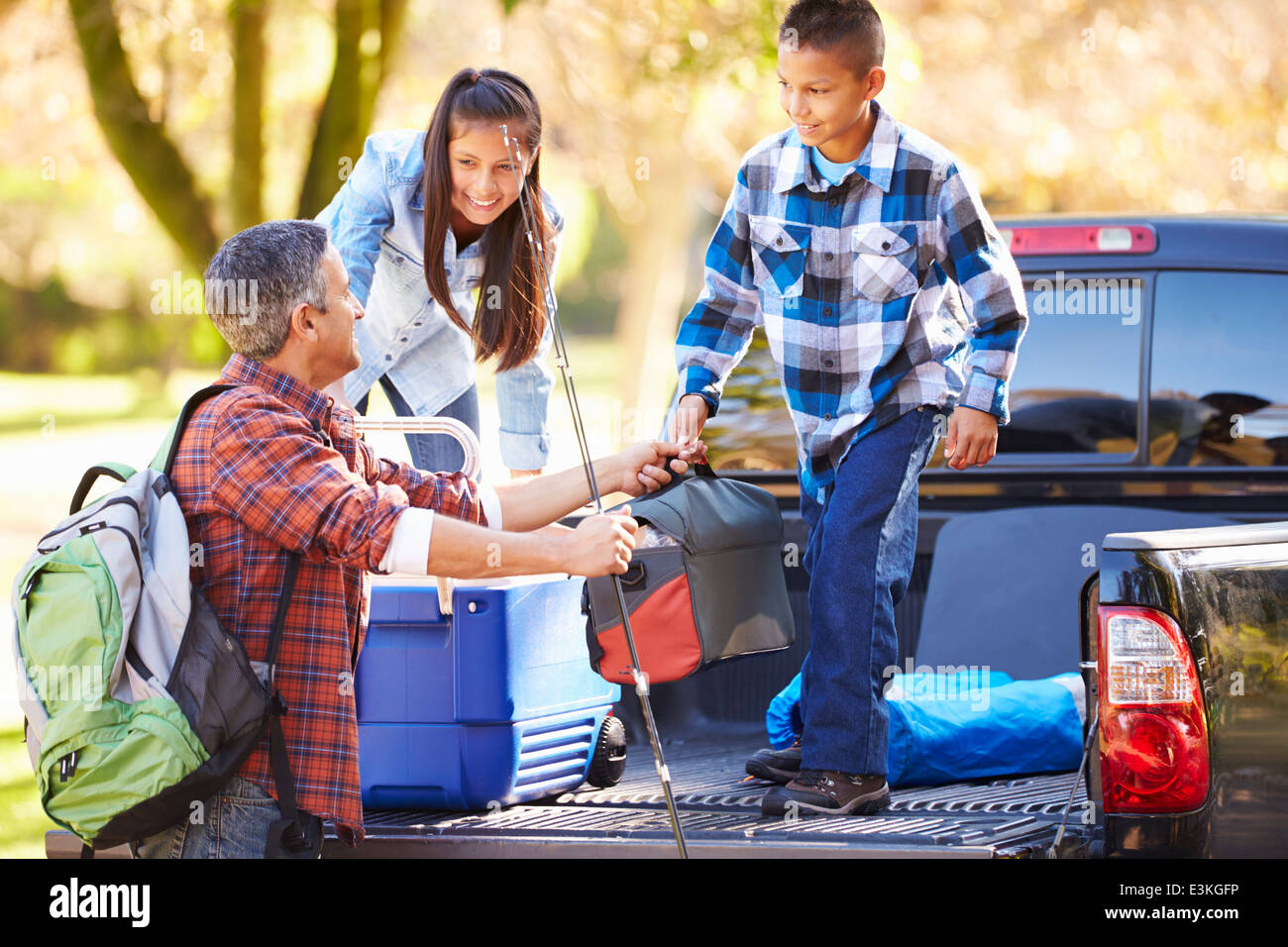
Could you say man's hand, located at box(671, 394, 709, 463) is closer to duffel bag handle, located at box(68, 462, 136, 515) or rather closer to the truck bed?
the truck bed

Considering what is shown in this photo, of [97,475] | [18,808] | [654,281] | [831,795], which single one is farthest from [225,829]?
[654,281]

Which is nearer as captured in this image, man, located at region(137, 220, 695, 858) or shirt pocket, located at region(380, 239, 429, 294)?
man, located at region(137, 220, 695, 858)

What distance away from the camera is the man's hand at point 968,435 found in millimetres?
3535

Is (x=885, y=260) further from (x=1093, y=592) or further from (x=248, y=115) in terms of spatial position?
(x=248, y=115)

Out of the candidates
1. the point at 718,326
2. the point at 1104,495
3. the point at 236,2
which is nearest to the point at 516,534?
the point at 718,326

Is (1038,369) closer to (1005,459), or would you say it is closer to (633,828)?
(1005,459)

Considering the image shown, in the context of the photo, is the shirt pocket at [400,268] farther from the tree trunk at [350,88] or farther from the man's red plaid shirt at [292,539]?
the tree trunk at [350,88]

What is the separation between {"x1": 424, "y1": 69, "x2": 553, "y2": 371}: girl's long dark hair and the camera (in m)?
3.86

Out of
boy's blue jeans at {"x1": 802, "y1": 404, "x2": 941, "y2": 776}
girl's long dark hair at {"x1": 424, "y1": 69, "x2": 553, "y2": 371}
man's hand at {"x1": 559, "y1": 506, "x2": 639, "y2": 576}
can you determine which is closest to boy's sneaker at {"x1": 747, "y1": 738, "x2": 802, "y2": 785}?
boy's blue jeans at {"x1": 802, "y1": 404, "x2": 941, "y2": 776}

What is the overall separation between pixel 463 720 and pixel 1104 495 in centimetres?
204

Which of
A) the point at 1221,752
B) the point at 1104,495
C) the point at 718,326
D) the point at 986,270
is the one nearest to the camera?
the point at 1221,752

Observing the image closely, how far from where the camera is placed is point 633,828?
10.8 feet
